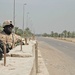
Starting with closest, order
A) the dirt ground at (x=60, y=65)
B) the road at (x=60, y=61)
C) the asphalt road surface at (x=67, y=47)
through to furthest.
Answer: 1. the dirt ground at (x=60, y=65)
2. the road at (x=60, y=61)
3. the asphalt road surface at (x=67, y=47)

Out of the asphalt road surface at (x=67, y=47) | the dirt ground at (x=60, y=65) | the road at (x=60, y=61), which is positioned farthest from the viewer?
the asphalt road surface at (x=67, y=47)

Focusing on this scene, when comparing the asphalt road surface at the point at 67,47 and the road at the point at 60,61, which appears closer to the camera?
the road at the point at 60,61

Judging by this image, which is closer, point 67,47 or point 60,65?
point 60,65

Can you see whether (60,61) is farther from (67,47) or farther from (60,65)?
(67,47)

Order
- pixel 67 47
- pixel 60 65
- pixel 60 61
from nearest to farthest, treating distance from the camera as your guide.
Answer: pixel 60 65 < pixel 60 61 < pixel 67 47

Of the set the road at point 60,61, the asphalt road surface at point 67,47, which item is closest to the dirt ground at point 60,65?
the road at point 60,61

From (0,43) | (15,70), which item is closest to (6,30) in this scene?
(0,43)

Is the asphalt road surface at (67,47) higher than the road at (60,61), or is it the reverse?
the road at (60,61)

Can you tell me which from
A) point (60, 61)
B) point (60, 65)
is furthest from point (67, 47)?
point (60, 65)

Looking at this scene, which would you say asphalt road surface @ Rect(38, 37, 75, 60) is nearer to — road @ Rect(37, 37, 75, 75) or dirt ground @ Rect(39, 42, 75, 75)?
road @ Rect(37, 37, 75, 75)

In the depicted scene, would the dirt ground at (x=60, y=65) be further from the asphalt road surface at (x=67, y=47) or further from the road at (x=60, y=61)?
the asphalt road surface at (x=67, y=47)

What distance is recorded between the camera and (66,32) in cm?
18538

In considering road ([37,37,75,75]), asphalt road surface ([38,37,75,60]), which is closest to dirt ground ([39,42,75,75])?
road ([37,37,75,75])

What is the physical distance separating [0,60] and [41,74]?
629 centimetres
